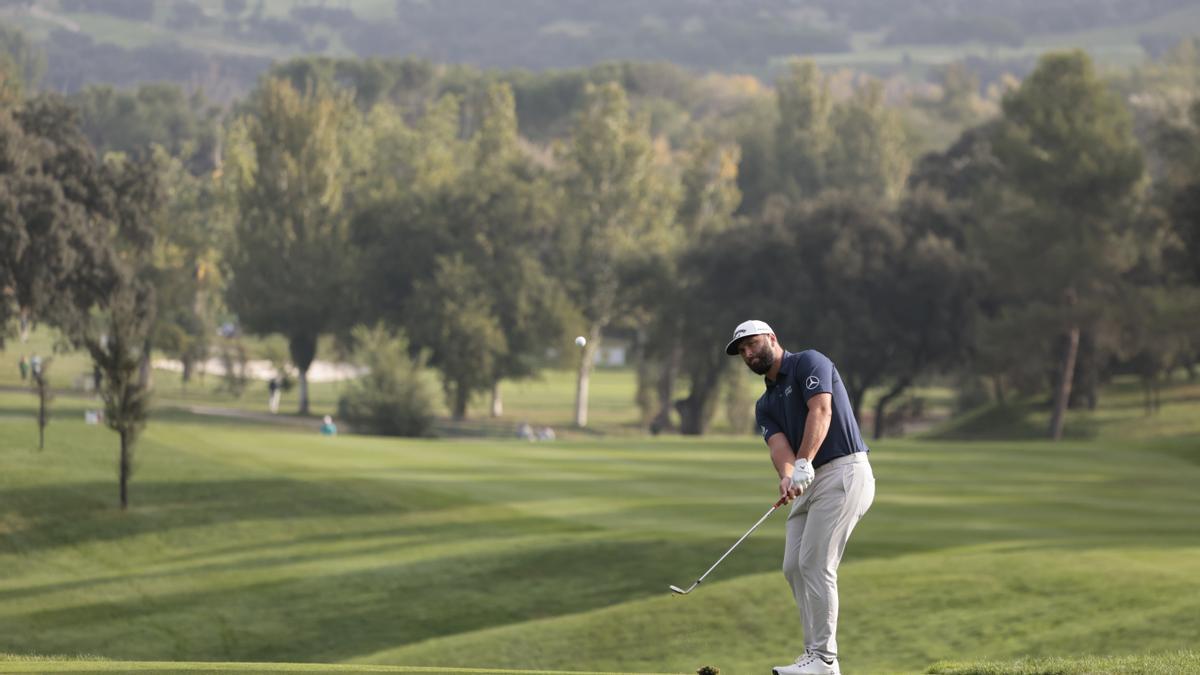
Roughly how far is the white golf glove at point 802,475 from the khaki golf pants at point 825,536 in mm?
509

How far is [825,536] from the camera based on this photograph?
13.9 meters

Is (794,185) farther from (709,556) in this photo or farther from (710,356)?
(709,556)

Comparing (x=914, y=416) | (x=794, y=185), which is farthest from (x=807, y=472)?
(x=794, y=185)

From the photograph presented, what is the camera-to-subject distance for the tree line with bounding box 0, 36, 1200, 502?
240ft

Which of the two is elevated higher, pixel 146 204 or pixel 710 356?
pixel 146 204

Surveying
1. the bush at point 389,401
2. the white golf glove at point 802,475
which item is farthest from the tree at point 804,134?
the white golf glove at point 802,475

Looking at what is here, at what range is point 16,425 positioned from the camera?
4806 cm

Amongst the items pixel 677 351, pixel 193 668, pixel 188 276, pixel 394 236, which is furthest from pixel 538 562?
pixel 188 276

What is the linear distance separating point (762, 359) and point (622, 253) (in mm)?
93420

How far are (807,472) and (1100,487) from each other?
30.9 meters

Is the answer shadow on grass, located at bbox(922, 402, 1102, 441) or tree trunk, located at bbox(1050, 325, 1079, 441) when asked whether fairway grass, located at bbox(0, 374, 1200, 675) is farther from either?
shadow on grass, located at bbox(922, 402, 1102, 441)

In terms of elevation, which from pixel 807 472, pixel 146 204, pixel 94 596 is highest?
pixel 146 204

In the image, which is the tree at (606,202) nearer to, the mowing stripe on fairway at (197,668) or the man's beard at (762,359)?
the mowing stripe on fairway at (197,668)

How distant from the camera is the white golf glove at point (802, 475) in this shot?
1338cm
